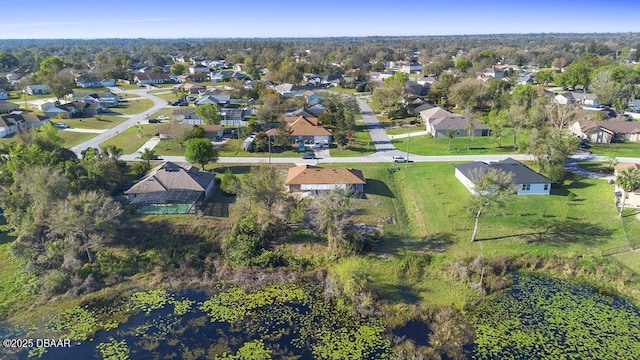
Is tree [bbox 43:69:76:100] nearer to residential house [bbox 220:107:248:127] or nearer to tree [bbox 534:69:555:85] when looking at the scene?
residential house [bbox 220:107:248:127]

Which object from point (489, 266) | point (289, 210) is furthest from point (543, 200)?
point (289, 210)

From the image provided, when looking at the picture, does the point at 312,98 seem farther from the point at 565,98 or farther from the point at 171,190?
the point at 171,190

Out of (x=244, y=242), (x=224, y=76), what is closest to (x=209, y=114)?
(x=244, y=242)

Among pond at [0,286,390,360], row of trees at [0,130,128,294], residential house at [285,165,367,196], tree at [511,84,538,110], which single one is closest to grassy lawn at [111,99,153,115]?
row of trees at [0,130,128,294]

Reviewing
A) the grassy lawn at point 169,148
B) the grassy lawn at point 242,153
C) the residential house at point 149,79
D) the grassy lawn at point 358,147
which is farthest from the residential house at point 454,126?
the residential house at point 149,79

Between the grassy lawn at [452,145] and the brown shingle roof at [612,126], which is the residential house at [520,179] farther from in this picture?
the brown shingle roof at [612,126]

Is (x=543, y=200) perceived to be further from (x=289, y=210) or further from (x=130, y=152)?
(x=130, y=152)
